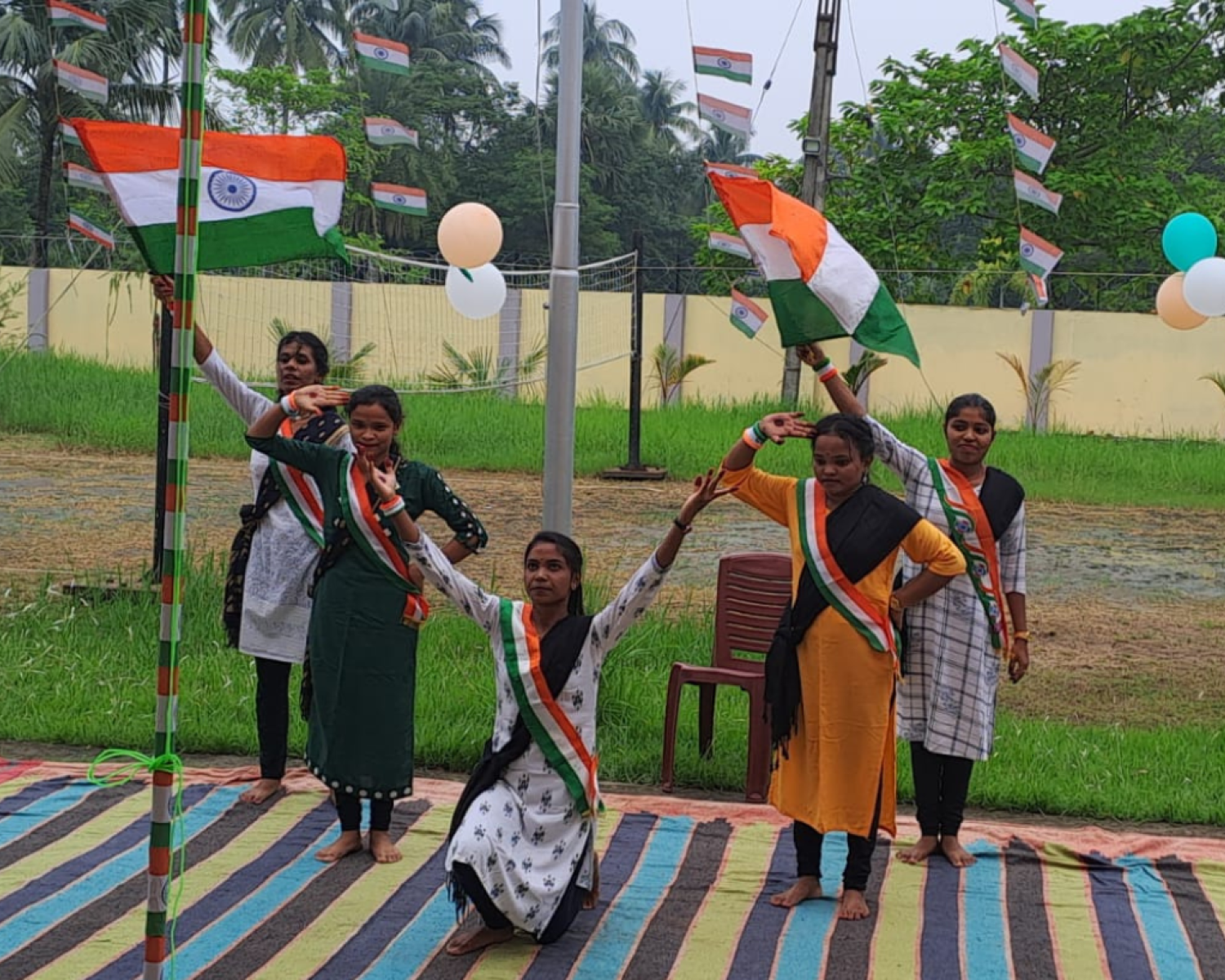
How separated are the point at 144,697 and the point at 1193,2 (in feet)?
62.6

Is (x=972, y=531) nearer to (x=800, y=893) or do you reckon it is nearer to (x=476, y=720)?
(x=800, y=893)

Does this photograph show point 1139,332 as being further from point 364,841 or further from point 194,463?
point 364,841

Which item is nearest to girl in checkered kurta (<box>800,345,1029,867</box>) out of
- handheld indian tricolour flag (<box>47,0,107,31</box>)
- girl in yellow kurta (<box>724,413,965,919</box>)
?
girl in yellow kurta (<box>724,413,965,919</box>)

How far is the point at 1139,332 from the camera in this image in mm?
20500

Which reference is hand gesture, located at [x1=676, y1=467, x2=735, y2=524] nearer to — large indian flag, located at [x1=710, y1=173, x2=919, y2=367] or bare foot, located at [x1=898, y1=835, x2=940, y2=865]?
large indian flag, located at [x1=710, y1=173, x2=919, y2=367]

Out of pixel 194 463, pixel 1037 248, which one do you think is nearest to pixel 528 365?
pixel 194 463

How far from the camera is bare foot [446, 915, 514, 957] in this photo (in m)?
4.05

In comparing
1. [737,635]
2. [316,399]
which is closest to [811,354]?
[316,399]

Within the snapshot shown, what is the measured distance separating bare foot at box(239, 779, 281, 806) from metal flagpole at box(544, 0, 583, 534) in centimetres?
146

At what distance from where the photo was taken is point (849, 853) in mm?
4422

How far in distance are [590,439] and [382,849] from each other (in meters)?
11.7

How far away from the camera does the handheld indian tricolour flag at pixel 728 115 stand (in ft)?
37.5

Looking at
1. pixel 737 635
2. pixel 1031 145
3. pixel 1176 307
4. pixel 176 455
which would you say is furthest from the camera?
pixel 1031 145

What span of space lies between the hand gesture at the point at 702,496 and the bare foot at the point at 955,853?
147 centimetres
